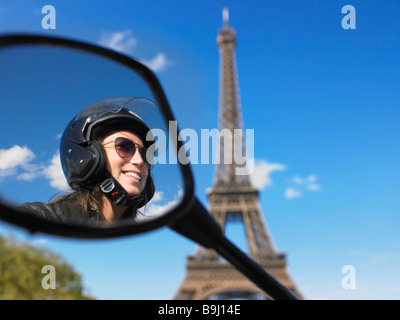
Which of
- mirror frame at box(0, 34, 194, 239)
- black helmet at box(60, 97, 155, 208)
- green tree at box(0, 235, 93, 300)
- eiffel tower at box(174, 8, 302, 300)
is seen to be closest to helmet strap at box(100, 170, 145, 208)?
black helmet at box(60, 97, 155, 208)

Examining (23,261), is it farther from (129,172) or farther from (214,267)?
(129,172)

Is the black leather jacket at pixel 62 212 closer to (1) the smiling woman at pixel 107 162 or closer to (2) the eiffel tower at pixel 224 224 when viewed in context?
(1) the smiling woman at pixel 107 162

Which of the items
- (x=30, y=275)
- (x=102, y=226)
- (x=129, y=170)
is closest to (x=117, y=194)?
(x=129, y=170)

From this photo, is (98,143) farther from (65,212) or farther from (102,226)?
(102,226)

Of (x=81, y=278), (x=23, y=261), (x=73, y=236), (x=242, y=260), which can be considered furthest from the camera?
(x=81, y=278)

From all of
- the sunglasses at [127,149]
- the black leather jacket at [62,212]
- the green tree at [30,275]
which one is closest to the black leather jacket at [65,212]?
the black leather jacket at [62,212]

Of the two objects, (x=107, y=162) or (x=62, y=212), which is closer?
(x=62, y=212)
